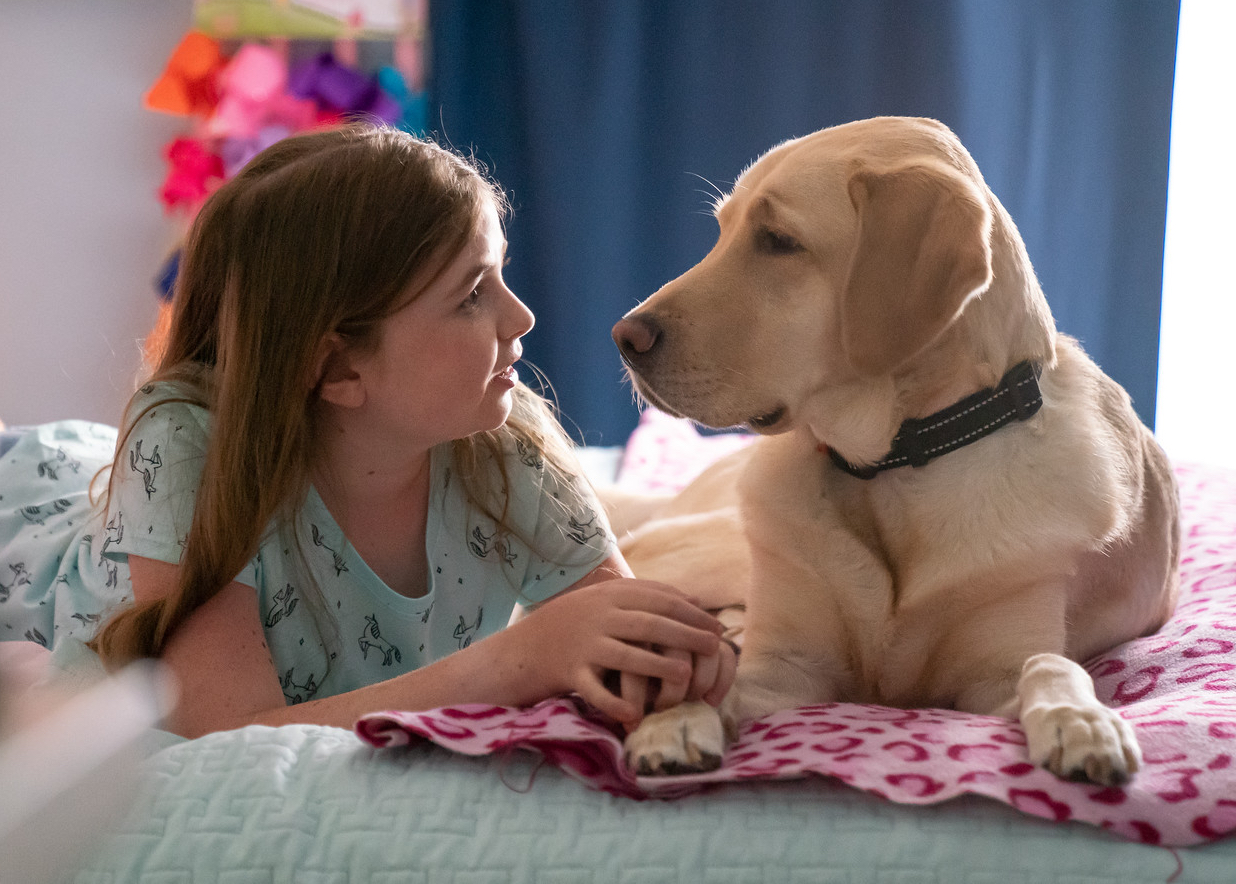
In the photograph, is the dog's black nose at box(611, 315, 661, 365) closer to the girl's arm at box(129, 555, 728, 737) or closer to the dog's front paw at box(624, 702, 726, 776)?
the girl's arm at box(129, 555, 728, 737)

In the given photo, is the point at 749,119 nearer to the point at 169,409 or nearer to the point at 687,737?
the point at 169,409

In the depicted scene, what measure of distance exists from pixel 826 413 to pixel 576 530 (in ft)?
1.67

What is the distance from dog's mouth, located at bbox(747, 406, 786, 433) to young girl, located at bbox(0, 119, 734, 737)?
0.94ft

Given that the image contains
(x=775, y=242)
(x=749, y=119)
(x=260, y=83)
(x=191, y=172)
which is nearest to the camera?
(x=775, y=242)

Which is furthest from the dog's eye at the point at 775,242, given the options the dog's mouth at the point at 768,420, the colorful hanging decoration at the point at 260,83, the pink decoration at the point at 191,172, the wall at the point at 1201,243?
the pink decoration at the point at 191,172

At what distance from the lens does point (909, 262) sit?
4.26 feet

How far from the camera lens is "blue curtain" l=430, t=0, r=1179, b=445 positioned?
4000 millimetres

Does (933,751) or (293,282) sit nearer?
(933,751)

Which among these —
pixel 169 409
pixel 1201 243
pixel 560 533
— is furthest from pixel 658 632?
pixel 1201 243

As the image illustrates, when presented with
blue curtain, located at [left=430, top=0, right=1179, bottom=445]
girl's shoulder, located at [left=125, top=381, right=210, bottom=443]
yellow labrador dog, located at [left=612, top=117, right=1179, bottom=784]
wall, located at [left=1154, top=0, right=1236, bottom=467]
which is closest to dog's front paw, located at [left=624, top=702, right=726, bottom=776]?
yellow labrador dog, located at [left=612, top=117, right=1179, bottom=784]

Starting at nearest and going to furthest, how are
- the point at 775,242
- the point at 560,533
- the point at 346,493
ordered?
the point at 775,242 < the point at 346,493 < the point at 560,533

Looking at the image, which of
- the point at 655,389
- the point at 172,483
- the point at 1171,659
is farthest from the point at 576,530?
the point at 1171,659

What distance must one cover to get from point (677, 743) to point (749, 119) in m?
3.90

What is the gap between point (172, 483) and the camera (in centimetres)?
140
